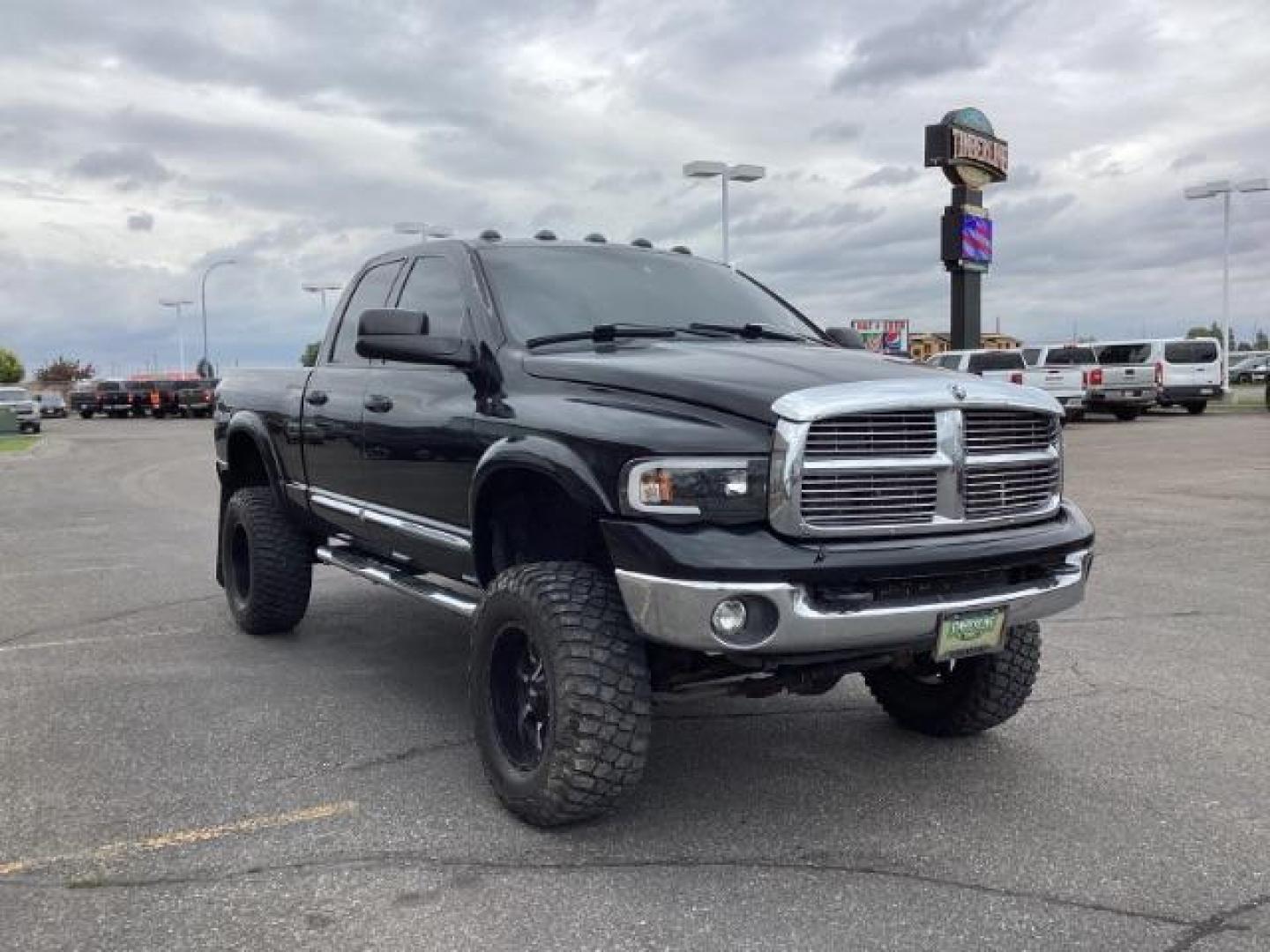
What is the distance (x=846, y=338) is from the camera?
5.43m

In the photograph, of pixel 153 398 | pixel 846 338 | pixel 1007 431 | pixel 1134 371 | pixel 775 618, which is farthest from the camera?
pixel 153 398

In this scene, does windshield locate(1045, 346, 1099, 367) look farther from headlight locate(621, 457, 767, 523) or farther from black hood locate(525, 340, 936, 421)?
headlight locate(621, 457, 767, 523)

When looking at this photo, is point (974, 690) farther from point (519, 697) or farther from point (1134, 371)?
point (1134, 371)

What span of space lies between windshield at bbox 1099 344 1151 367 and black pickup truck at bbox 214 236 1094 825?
2835cm

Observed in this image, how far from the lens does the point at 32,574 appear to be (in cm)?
894

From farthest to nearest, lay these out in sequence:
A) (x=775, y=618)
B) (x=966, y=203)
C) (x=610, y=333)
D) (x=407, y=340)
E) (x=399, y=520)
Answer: (x=966, y=203), (x=399, y=520), (x=610, y=333), (x=407, y=340), (x=775, y=618)

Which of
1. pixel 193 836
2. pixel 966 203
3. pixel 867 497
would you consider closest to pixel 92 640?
pixel 193 836

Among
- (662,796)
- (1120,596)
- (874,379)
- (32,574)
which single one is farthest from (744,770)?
(32,574)

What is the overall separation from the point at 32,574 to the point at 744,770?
6.76m

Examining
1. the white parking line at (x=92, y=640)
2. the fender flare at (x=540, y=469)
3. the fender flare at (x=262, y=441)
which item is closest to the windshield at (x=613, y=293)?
the fender flare at (x=540, y=469)

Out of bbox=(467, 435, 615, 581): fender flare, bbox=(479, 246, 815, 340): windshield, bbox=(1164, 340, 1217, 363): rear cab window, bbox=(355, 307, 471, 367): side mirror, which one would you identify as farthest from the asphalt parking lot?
bbox=(1164, 340, 1217, 363): rear cab window

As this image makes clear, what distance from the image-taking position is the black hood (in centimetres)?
359

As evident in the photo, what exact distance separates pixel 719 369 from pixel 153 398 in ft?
165

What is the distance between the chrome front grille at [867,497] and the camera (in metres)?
Answer: 3.47
